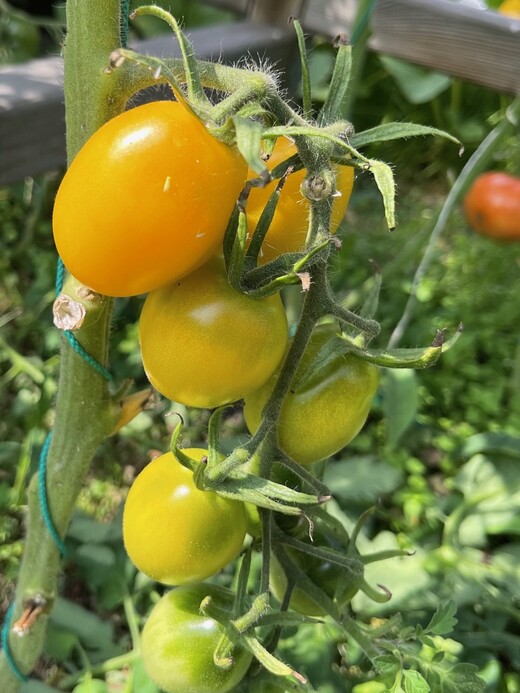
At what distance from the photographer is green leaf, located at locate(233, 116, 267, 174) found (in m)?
0.31

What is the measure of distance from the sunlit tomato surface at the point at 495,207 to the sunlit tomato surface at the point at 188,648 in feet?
5.79

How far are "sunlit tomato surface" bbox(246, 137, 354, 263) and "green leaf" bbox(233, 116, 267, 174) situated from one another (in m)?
0.08

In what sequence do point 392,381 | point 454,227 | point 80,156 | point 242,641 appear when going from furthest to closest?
point 454,227 → point 392,381 → point 242,641 → point 80,156

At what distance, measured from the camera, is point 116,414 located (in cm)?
61

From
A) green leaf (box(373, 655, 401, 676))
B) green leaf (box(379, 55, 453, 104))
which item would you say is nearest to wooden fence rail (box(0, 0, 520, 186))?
green leaf (box(379, 55, 453, 104))

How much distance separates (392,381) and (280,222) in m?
0.98

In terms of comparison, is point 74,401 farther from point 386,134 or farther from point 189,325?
point 386,134

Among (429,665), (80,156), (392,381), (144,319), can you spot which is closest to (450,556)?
(392,381)

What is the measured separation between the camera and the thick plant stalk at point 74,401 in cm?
44

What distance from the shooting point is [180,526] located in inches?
19.8

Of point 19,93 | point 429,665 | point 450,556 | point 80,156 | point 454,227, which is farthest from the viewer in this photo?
point 454,227

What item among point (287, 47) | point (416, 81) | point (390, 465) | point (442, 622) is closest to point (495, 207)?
point (416, 81)

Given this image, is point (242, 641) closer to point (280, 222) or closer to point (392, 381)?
point (280, 222)

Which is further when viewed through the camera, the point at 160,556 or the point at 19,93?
the point at 19,93
